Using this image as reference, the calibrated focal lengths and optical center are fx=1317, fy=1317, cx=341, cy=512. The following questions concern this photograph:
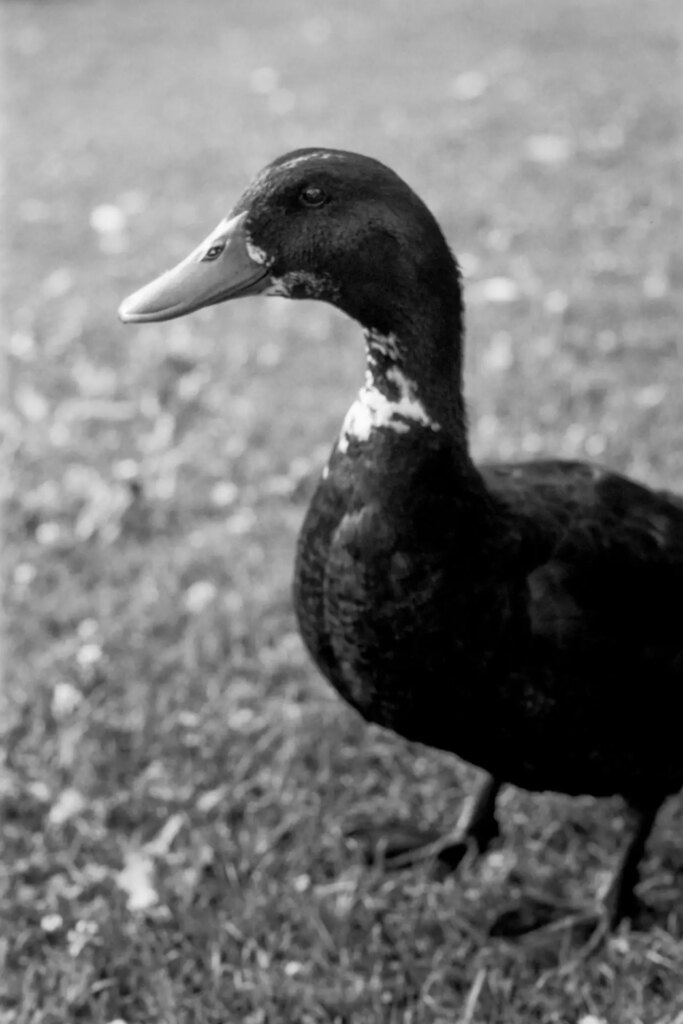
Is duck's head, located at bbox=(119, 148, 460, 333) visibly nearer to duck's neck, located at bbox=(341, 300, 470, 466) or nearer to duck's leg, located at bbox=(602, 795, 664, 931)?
duck's neck, located at bbox=(341, 300, 470, 466)

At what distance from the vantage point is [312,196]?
214cm

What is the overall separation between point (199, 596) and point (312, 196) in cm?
184

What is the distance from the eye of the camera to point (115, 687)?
3455mm

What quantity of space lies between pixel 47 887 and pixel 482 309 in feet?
10.7

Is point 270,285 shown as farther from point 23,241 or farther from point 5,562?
point 23,241

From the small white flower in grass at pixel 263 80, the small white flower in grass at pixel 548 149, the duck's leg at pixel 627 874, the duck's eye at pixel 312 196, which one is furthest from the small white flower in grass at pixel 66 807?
the small white flower in grass at pixel 263 80

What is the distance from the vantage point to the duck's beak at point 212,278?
218cm

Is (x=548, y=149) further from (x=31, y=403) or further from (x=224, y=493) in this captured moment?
(x=224, y=493)

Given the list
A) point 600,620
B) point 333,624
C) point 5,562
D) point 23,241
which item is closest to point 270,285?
point 333,624

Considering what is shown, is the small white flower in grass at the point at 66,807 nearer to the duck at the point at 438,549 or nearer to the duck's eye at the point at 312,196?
the duck at the point at 438,549

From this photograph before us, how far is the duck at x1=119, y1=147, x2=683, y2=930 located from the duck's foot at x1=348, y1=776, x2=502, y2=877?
1.30ft

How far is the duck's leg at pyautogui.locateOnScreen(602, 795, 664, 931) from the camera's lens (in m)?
2.72

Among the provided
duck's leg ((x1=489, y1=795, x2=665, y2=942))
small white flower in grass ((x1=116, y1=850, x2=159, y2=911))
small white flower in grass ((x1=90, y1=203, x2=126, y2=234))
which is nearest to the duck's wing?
duck's leg ((x1=489, y1=795, x2=665, y2=942))

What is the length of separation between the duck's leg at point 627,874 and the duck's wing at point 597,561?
13.9 inches
